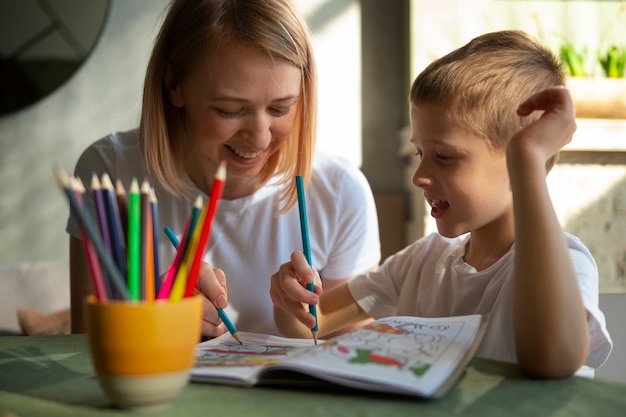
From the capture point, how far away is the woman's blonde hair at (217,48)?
1.29 meters

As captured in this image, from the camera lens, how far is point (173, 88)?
140 centimetres

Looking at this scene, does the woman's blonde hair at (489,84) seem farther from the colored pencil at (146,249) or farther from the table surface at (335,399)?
the colored pencil at (146,249)

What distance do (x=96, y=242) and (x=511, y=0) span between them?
2925 millimetres

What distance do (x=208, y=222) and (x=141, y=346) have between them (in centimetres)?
11

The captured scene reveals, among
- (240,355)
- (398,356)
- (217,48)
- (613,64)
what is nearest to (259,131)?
(217,48)

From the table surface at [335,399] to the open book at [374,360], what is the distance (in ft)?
0.04

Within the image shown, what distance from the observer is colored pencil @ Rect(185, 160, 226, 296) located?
22.7 inches

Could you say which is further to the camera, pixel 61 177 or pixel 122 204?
pixel 122 204

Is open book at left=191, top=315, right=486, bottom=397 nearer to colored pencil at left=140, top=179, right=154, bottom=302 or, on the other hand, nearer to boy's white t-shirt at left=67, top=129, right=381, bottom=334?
colored pencil at left=140, top=179, right=154, bottom=302

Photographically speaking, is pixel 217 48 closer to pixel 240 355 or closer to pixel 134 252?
pixel 240 355

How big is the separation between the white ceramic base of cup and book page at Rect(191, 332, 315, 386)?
0.09 meters

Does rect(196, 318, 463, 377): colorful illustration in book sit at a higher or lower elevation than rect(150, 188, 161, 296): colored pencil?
lower

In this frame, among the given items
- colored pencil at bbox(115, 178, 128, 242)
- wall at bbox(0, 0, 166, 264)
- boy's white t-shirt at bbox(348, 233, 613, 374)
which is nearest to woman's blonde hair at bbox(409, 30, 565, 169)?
boy's white t-shirt at bbox(348, 233, 613, 374)

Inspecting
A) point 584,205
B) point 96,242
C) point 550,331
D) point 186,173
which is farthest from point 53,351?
point 584,205
